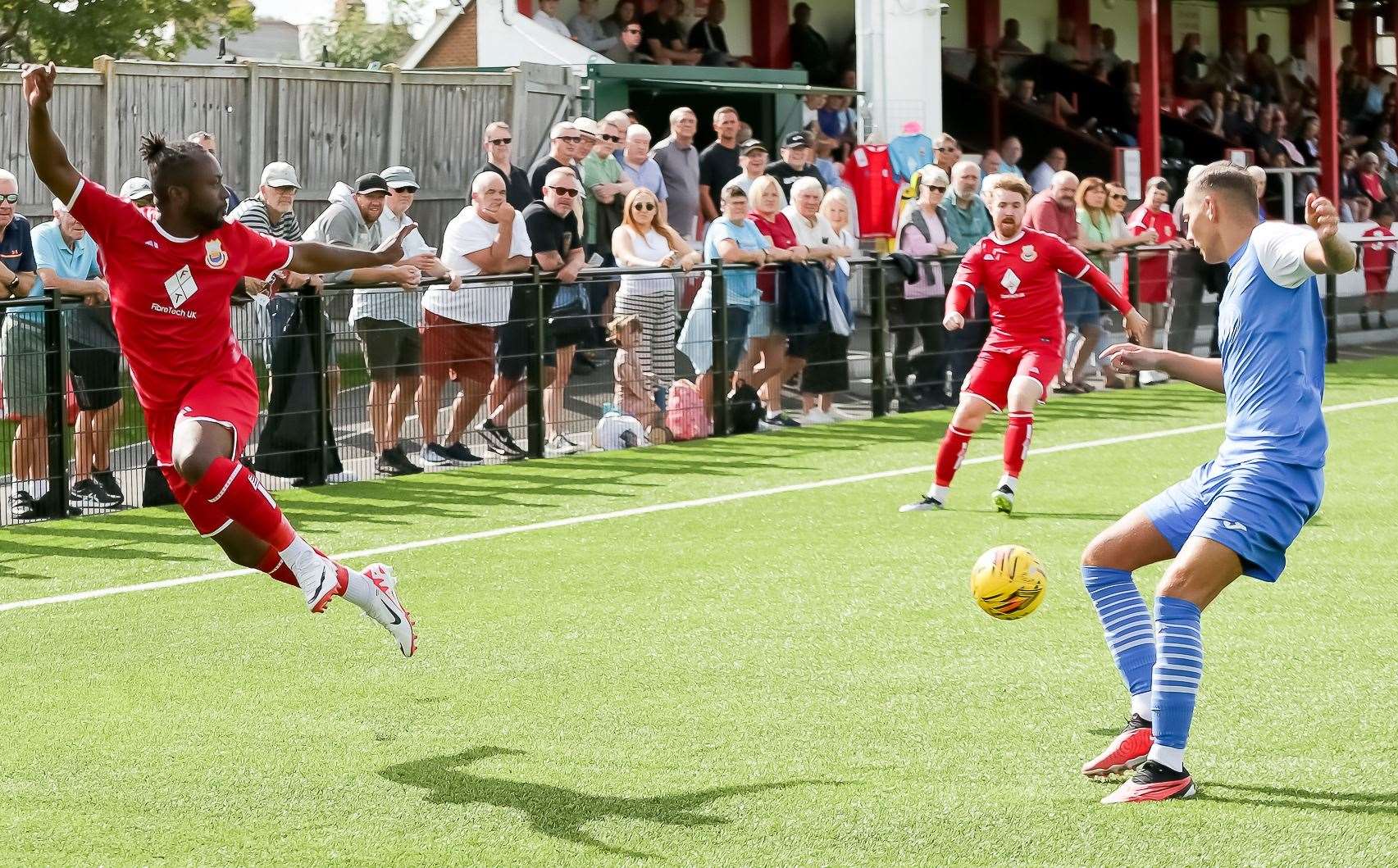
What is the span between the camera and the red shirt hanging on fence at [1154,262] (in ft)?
61.8

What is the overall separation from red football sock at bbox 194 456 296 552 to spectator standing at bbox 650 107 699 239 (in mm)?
10022

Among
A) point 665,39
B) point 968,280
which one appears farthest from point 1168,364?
point 665,39

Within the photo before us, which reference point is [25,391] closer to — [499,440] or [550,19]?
[499,440]

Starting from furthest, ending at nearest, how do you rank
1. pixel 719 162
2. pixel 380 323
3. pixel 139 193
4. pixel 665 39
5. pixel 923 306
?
pixel 665 39, pixel 719 162, pixel 923 306, pixel 380 323, pixel 139 193

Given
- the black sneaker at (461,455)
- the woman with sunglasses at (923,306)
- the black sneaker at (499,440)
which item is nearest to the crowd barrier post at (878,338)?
the woman with sunglasses at (923,306)

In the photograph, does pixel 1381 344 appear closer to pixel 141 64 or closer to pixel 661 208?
pixel 661 208

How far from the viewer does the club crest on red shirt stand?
6.80m

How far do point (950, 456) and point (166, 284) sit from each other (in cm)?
559

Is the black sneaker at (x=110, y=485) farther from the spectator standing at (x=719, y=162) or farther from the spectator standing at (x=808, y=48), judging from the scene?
the spectator standing at (x=808, y=48)

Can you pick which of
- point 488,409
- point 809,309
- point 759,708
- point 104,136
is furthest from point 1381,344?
point 759,708

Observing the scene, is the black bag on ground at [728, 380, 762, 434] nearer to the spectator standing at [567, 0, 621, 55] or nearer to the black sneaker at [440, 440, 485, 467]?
the black sneaker at [440, 440, 485, 467]

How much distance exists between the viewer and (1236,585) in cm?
848

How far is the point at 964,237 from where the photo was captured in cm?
1672

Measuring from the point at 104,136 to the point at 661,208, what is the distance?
5446 mm
